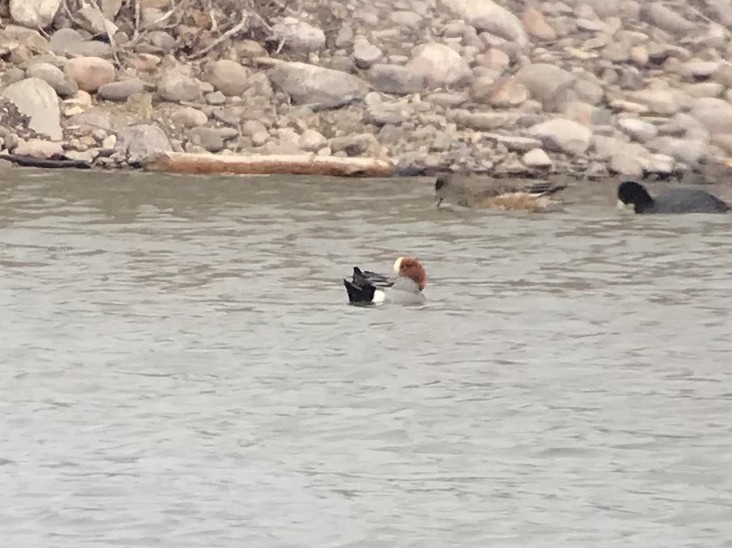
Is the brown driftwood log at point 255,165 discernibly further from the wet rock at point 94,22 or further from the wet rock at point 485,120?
the wet rock at point 94,22

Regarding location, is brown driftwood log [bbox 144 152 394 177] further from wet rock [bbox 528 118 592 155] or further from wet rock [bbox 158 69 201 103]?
wet rock [bbox 528 118 592 155]

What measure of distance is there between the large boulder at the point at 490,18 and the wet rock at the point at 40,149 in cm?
554

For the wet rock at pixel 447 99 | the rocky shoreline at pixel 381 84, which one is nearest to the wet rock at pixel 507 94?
the rocky shoreline at pixel 381 84

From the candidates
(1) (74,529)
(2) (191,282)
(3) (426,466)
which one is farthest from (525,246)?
(1) (74,529)

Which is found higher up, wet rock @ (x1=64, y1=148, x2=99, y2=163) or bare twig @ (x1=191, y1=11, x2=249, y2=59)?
bare twig @ (x1=191, y1=11, x2=249, y2=59)

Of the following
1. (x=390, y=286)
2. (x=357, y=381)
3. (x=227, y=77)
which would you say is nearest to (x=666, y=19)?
(x=227, y=77)

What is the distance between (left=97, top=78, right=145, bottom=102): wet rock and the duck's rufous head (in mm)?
7939

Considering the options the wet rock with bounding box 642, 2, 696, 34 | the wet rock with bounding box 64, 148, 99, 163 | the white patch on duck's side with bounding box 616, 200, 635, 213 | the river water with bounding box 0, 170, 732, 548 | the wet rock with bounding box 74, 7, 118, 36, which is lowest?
the river water with bounding box 0, 170, 732, 548

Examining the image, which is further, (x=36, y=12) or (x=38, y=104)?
(x=36, y=12)

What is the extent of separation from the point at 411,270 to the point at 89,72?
833cm

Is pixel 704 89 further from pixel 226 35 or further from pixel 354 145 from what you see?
pixel 226 35

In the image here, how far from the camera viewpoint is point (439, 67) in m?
20.6

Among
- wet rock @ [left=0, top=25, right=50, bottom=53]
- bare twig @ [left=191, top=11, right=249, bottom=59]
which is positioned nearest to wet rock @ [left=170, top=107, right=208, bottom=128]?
bare twig @ [left=191, top=11, right=249, bottom=59]

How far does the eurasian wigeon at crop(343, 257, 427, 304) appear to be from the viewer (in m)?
12.1
